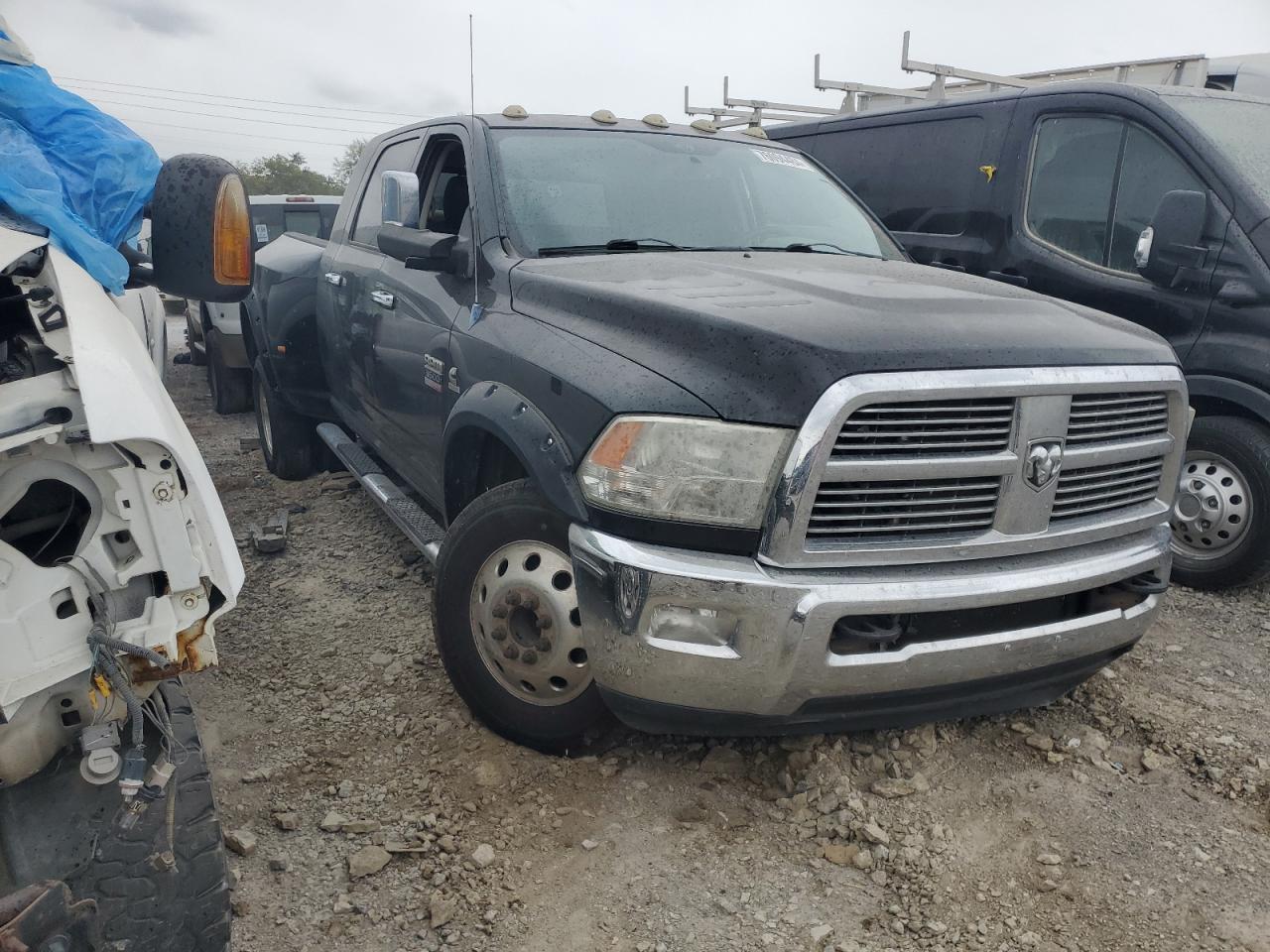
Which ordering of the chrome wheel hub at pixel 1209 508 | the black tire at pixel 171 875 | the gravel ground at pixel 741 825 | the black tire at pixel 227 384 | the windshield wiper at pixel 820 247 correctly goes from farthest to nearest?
the black tire at pixel 227 384, the chrome wheel hub at pixel 1209 508, the windshield wiper at pixel 820 247, the gravel ground at pixel 741 825, the black tire at pixel 171 875

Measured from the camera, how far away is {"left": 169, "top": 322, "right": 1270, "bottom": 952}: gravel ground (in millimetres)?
2277

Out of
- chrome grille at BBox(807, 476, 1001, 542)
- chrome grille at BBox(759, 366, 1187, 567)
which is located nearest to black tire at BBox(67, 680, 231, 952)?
chrome grille at BBox(759, 366, 1187, 567)

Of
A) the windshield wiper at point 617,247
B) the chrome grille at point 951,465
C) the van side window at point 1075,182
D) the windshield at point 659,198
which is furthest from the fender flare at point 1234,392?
the windshield wiper at point 617,247

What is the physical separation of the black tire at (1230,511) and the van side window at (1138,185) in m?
0.85

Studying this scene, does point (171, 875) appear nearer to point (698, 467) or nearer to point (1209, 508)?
point (698, 467)

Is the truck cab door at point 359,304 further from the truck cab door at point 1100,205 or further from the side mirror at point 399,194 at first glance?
the truck cab door at point 1100,205

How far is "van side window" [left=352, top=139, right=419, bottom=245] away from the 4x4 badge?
3.04 m

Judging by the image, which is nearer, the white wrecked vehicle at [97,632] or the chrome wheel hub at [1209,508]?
the white wrecked vehicle at [97,632]

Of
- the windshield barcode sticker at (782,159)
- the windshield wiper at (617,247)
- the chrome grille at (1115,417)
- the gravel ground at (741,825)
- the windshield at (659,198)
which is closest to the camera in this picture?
the gravel ground at (741,825)

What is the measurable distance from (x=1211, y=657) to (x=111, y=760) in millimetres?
3711

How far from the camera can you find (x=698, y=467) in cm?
223

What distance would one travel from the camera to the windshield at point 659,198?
3.34 meters

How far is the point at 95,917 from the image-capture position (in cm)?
164

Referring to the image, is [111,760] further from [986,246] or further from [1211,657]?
[986,246]
